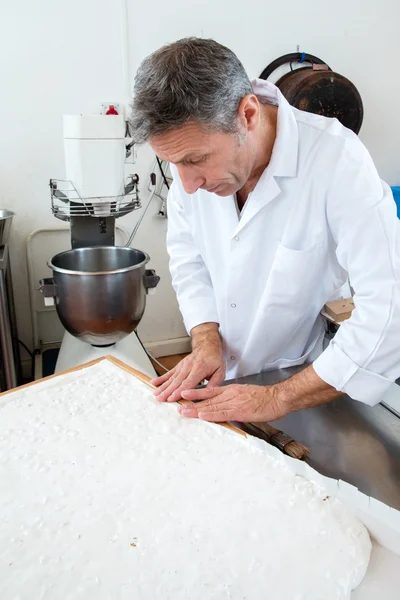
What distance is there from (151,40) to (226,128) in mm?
1776

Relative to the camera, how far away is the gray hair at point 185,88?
2.79 feet

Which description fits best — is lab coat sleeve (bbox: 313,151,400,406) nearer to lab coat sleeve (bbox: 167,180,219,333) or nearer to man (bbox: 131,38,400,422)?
man (bbox: 131,38,400,422)

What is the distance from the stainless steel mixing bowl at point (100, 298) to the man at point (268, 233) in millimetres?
379

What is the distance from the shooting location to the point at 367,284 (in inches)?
39.8

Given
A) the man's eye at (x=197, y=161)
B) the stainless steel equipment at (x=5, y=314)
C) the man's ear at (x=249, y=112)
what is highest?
the man's ear at (x=249, y=112)

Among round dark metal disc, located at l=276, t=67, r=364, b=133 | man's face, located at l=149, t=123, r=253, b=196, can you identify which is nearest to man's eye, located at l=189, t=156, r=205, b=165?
man's face, located at l=149, t=123, r=253, b=196

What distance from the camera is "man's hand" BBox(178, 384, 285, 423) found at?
100 cm

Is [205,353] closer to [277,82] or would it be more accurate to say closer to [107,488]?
[107,488]

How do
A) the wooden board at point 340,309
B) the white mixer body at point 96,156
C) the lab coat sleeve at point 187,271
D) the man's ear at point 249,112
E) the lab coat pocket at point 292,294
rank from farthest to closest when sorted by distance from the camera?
A: the white mixer body at point 96,156, the lab coat sleeve at point 187,271, the wooden board at point 340,309, the lab coat pocket at point 292,294, the man's ear at point 249,112

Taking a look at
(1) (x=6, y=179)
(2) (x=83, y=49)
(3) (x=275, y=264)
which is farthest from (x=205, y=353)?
(2) (x=83, y=49)

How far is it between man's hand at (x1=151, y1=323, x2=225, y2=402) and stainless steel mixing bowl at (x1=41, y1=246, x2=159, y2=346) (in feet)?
1.29

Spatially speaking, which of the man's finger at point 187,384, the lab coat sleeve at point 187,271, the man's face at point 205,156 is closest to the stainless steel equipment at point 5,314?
the lab coat sleeve at point 187,271

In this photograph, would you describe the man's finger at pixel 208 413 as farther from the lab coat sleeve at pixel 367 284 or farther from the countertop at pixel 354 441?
the lab coat sleeve at pixel 367 284

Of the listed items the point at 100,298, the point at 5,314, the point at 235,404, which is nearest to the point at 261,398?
the point at 235,404
